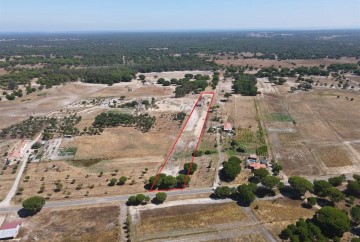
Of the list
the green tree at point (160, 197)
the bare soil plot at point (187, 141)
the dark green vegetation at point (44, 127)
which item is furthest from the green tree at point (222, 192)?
the dark green vegetation at point (44, 127)

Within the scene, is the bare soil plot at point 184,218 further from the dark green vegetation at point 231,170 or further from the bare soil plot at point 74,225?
the dark green vegetation at point 231,170

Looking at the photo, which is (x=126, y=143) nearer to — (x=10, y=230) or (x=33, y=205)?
(x=33, y=205)

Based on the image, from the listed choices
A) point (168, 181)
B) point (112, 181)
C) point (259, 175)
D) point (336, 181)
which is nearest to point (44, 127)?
point (112, 181)

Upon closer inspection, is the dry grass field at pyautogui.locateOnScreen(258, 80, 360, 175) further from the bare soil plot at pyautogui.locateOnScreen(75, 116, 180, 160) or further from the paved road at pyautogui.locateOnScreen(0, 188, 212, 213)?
the bare soil plot at pyautogui.locateOnScreen(75, 116, 180, 160)

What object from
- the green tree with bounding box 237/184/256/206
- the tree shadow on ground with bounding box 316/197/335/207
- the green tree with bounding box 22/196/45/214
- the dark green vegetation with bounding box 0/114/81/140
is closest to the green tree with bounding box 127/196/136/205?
the green tree with bounding box 22/196/45/214

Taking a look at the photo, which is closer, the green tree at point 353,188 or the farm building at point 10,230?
the farm building at point 10,230

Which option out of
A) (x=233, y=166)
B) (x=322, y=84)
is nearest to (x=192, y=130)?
(x=233, y=166)
